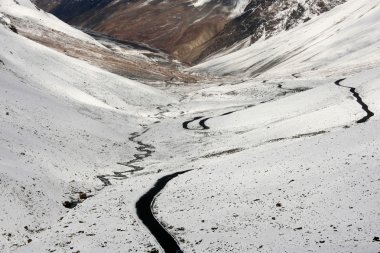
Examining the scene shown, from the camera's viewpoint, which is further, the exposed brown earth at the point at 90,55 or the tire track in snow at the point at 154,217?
the exposed brown earth at the point at 90,55

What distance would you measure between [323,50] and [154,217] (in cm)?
12930

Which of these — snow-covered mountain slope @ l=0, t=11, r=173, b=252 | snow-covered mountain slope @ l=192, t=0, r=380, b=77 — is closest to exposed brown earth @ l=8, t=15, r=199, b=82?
snow-covered mountain slope @ l=0, t=11, r=173, b=252

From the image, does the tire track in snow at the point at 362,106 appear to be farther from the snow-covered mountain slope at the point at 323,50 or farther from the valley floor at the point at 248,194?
the snow-covered mountain slope at the point at 323,50

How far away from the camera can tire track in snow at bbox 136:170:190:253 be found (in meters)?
31.4

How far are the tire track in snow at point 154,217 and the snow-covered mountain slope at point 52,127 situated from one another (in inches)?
251

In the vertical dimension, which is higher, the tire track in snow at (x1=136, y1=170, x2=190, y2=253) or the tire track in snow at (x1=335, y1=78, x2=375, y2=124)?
the tire track in snow at (x1=136, y1=170, x2=190, y2=253)

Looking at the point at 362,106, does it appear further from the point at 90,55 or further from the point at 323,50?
the point at 323,50

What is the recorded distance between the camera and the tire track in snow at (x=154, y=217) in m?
31.4

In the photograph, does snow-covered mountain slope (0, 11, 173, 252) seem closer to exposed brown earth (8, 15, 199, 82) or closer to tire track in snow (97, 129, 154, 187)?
tire track in snow (97, 129, 154, 187)

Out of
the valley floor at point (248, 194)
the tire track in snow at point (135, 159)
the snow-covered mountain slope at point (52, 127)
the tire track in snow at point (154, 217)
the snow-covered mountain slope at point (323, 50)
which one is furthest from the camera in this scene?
the snow-covered mountain slope at point (323, 50)

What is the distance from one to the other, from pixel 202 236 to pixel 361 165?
530 inches

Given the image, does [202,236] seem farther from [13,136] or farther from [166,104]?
[166,104]

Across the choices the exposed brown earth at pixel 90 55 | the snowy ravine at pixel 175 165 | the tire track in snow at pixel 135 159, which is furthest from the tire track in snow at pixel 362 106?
the exposed brown earth at pixel 90 55

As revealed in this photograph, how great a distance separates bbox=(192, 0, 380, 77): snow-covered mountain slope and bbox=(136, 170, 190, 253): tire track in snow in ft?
285
